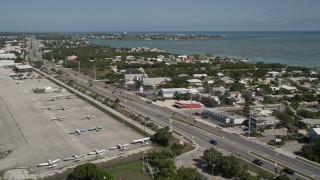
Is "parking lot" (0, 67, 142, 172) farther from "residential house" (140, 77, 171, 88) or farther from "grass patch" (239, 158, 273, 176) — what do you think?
"residential house" (140, 77, 171, 88)

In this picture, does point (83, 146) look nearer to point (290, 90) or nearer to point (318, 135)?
point (318, 135)

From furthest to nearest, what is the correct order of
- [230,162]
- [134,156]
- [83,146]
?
[83,146]
[134,156]
[230,162]

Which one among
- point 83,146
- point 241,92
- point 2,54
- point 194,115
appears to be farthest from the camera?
point 2,54

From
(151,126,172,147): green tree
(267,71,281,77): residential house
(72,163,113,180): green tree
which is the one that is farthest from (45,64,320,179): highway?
(267,71,281,77): residential house

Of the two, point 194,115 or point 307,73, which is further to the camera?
point 307,73

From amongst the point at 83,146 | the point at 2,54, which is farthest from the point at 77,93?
the point at 2,54

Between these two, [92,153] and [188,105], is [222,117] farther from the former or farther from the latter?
[92,153]

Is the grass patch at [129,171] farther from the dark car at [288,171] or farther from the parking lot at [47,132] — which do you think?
the dark car at [288,171]
